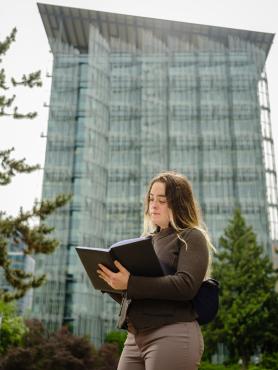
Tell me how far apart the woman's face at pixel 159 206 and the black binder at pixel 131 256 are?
10.3 inches

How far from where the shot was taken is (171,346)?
6.56 feet

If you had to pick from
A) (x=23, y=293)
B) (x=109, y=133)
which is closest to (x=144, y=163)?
(x=109, y=133)

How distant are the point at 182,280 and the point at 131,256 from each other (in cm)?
25

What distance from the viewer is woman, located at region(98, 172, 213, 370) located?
79.2 inches

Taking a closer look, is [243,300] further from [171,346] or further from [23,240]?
[171,346]

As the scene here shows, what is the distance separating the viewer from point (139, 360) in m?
2.14

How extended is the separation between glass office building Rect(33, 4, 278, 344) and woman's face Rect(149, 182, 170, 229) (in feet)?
121

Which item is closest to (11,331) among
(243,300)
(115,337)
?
(243,300)

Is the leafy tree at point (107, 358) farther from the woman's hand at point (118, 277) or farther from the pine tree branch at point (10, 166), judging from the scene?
the woman's hand at point (118, 277)

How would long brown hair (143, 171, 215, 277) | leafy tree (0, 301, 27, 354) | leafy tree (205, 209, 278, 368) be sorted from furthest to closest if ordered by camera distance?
leafy tree (205, 209, 278, 368) < leafy tree (0, 301, 27, 354) < long brown hair (143, 171, 215, 277)

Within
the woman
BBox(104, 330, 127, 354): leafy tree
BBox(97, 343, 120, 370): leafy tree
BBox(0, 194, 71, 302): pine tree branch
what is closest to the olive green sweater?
the woman

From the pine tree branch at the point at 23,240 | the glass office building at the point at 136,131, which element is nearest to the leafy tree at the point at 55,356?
the pine tree branch at the point at 23,240

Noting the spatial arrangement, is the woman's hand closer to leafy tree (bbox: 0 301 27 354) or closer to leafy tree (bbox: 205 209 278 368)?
leafy tree (bbox: 0 301 27 354)

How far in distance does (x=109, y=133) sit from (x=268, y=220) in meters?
17.0
